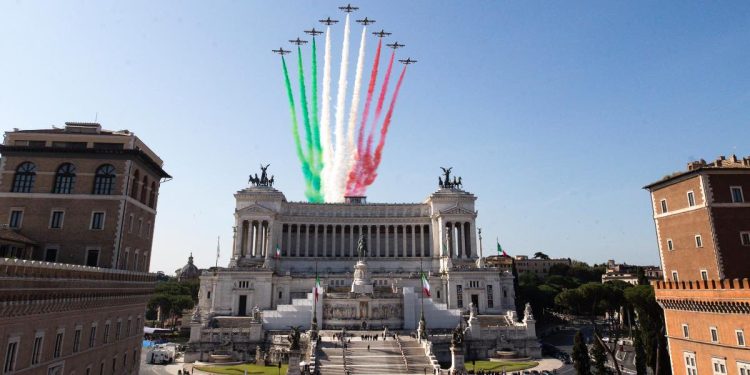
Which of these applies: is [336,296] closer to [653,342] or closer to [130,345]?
[130,345]

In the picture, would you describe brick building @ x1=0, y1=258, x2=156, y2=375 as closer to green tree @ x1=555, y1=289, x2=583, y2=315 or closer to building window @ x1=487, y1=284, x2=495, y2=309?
building window @ x1=487, y1=284, x2=495, y2=309

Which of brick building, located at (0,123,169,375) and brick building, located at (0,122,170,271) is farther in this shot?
brick building, located at (0,122,170,271)

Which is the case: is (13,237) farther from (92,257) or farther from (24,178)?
(24,178)

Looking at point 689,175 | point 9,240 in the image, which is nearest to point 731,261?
point 689,175

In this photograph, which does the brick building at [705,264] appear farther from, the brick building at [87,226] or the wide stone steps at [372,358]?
the brick building at [87,226]

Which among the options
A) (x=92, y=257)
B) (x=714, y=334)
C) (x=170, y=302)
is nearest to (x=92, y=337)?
(x=92, y=257)

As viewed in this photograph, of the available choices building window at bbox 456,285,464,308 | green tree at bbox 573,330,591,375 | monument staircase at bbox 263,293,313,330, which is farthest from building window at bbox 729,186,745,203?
monument staircase at bbox 263,293,313,330
